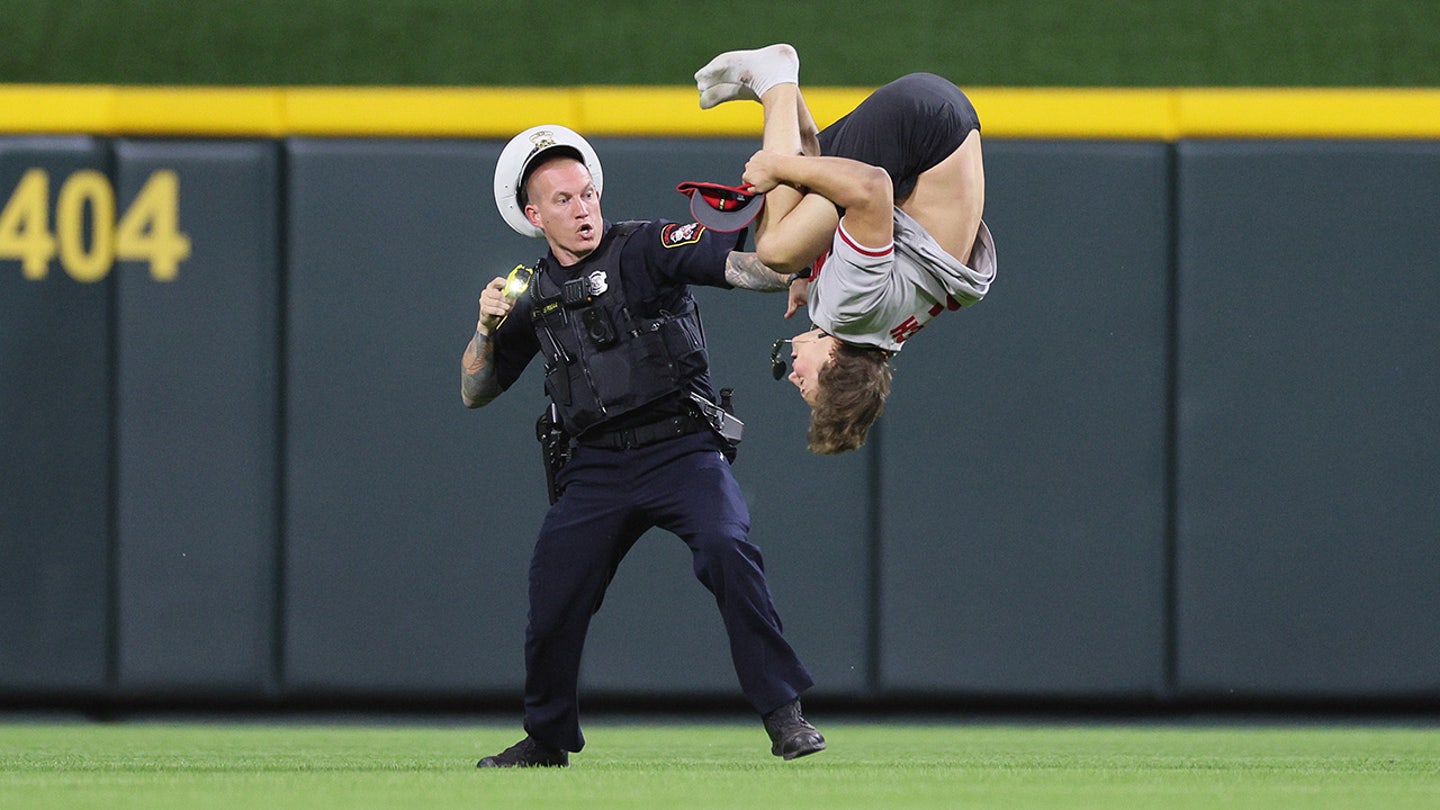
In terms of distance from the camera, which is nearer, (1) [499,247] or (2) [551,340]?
(2) [551,340]

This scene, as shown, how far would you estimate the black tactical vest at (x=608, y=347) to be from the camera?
4473mm

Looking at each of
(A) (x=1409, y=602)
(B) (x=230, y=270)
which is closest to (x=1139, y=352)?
(A) (x=1409, y=602)

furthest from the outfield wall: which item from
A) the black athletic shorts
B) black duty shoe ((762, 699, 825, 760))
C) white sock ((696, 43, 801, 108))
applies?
the black athletic shorts

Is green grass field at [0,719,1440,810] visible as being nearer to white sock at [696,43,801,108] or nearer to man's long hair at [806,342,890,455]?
man's long hair at [806,342,890,455]

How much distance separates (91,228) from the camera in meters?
6.29

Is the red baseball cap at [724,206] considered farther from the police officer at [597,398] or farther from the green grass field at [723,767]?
the green grass field at [723,767]

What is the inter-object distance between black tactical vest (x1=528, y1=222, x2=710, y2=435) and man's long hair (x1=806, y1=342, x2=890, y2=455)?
0.42m

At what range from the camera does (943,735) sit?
19.7 feet

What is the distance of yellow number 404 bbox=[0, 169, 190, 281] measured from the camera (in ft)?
20.6

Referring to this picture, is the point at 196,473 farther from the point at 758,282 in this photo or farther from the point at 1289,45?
the point at 1289,45

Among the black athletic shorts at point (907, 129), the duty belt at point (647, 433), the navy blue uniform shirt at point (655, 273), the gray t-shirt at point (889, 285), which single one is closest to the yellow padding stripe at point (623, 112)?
the navy blue uniform shirt at point (655, 273)

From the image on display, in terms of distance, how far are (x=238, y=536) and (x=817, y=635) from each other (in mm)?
2028

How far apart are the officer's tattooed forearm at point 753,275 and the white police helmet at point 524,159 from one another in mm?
496

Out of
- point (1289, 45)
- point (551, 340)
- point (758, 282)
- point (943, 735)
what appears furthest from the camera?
point (1289, 45)
